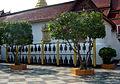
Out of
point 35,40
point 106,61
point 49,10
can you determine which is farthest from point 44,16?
point 106,61

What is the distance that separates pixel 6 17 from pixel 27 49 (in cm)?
687

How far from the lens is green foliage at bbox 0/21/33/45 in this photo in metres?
13.5

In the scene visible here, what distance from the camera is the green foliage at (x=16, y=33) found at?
13484mm

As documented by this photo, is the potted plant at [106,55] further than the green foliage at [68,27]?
Yes

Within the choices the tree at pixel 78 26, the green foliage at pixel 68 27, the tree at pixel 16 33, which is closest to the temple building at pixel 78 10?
the tree at pixel 16 33

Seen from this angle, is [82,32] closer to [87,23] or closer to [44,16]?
[87,23]

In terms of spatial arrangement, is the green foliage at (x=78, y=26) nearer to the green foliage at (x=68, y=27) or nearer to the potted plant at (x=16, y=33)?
the green foliage at (x=68, y=27)

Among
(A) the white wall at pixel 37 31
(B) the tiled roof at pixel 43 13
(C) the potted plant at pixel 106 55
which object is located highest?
(B) the tiled roof at pixel 43 13

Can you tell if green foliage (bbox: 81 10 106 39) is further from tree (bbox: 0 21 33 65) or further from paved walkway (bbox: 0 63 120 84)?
tree (bbox: 0 21 33 65)

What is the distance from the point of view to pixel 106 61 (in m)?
14.1

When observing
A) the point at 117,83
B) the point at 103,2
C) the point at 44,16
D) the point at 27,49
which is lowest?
the point at 117,83

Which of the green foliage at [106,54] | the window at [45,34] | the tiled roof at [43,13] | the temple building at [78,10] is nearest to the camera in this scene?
the green foliage at [106,54]

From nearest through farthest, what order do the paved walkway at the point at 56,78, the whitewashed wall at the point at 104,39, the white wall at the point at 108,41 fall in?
the paved walkway at the point at 56,78 → the white wall at the point at 108,41 → the whitewashed wall at the point at 104,39

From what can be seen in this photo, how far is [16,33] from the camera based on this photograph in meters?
13.5
